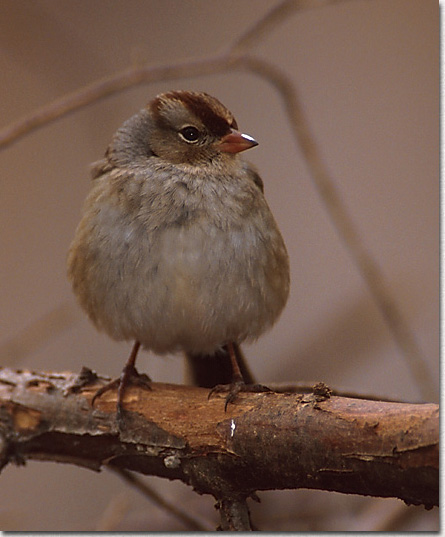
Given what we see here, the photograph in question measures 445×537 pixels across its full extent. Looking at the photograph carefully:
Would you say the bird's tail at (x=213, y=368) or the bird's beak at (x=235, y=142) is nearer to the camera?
the bird's beak at (x=235, y=142)

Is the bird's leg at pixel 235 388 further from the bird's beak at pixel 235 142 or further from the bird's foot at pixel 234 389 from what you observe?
the bird's beak at pixel 235 142

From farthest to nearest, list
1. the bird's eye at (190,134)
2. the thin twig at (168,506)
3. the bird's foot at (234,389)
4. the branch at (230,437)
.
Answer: the bird's eye at (190,134) → the thin twig at (168,506) → the bird's foot at (234,389) → the branch at (230,437)

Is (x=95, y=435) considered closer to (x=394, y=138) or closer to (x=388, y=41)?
(x=394, y=138)

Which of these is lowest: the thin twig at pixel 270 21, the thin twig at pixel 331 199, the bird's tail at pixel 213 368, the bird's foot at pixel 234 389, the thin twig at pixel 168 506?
the thin twig at pixel 168 506

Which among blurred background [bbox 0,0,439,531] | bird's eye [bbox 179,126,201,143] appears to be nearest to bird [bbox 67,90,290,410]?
bird's eye [bbox 179,126,201,143]

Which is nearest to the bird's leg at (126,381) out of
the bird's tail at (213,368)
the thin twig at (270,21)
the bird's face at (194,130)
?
the bird's tail at (213,368)

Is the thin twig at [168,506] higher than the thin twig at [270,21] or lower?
lower

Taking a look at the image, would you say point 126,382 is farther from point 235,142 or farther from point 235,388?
point 235,142

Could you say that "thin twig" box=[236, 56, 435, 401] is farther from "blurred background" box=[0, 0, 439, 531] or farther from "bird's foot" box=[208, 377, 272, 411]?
"bird's foot" box=[208, 377, 272, 411]
